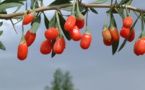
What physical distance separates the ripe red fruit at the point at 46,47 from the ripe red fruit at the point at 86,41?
327mm

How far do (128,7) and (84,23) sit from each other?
489 mm

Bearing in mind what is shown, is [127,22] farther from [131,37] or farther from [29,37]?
[29,37]

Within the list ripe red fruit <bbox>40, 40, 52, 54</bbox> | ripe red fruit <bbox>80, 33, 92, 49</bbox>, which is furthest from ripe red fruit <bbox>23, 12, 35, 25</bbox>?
ripe red fruit <bbox>80, 33, 92, 49</bbox>

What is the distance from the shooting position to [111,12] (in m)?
3.60

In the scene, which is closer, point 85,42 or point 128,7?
point 85,42

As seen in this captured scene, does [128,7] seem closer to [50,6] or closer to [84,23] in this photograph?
[84,23]

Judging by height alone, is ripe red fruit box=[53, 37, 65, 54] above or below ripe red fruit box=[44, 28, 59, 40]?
below

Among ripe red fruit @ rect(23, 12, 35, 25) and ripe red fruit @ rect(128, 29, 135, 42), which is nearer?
ripe red fruit @ rect(23, 12, 35, 25)

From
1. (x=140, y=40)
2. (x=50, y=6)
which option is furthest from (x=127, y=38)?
(x=50, y=6)

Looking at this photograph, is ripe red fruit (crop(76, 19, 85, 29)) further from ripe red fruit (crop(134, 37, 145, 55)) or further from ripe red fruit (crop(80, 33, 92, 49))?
ripe red fruit (crop(134, 37, 145, 55))

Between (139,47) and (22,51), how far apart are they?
110 cm

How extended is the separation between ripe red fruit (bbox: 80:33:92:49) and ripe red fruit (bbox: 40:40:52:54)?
33 cm

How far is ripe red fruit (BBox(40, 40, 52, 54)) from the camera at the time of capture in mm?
3549

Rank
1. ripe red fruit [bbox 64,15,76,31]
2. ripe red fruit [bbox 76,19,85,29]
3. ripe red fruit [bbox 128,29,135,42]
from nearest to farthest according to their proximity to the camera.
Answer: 1. ripe red fruit [bbox 64,15,76,31]
2. ripe red fruit [bbox 76,19,85,29]
3. ripe red fruit [bbox 128,29,135,42]
